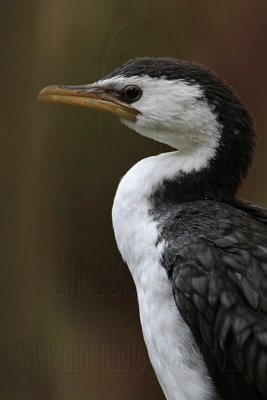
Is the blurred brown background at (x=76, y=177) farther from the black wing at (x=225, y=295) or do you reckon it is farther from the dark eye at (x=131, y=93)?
the black wing at (x=225, y=295)

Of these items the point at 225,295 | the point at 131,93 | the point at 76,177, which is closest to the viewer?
the point at 225,295

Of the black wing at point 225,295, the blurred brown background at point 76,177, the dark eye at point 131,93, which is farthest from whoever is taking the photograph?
the blurred brown background at point 76,177

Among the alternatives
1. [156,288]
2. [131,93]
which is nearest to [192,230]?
[156,288]

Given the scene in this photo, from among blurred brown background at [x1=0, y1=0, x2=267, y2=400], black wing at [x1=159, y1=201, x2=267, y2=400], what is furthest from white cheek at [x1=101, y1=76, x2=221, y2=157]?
blurred brown background at [x1=0, y1=0, x2=267, y2=400]

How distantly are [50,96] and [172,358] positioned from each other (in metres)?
0.43

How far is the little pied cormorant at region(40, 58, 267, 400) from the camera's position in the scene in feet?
3.35

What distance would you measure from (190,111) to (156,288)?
0.82ft

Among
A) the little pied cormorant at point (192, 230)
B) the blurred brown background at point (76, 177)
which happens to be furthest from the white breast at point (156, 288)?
the blurred brown background at point (76, 177)

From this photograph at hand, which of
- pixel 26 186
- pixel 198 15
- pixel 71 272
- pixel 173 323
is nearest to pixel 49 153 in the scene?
pixel 26 186

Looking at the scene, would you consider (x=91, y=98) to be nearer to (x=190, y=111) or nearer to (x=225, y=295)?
(x=190, y=111)

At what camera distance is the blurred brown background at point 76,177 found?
1404mm

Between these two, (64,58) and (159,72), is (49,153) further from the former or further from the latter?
(159,72)

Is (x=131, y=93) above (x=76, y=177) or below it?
above

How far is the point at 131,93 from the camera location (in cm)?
116
